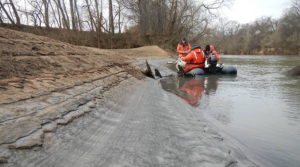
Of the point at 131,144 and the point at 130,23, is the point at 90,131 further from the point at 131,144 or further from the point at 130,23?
the point at 130,23

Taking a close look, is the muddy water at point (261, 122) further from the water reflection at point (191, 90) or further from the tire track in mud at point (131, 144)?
the tire track in mud at point (131, 144)

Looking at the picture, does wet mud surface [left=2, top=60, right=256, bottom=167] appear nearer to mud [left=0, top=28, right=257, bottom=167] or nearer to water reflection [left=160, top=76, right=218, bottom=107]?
mud [left=0, top=28, right=257, bottom=167]

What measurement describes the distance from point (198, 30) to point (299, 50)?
2370 cm

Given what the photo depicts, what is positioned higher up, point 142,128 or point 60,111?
point 60,111

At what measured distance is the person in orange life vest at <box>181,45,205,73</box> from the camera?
343 inches

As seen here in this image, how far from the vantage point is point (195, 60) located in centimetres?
875

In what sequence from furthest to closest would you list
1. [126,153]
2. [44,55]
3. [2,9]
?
[2,9] → [44,55] → [126,153]

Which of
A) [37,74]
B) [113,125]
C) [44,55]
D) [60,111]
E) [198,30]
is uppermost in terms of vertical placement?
[198,30]

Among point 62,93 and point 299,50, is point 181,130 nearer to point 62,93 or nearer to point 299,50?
point 62,93

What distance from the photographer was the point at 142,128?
1.89 metres

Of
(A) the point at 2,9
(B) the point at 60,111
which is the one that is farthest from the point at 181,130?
(A) the point at 2,9

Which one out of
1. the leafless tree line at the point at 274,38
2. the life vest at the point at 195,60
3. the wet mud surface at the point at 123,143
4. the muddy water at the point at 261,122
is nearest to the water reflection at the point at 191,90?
the muddy water at the point at 261,122

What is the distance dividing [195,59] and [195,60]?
0.04m

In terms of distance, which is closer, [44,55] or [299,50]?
[44,55]
